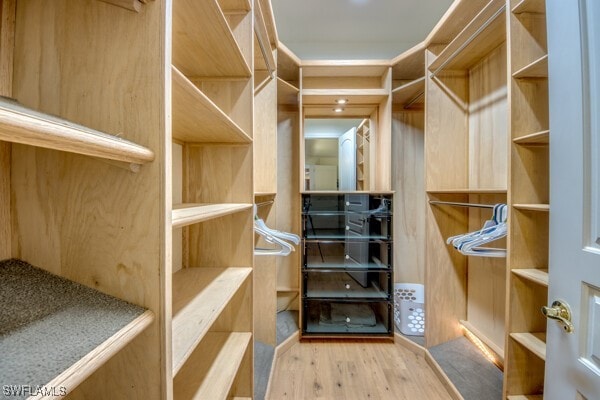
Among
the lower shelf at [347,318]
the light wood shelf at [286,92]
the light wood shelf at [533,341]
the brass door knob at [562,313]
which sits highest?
the light wood shelf at [286,92]

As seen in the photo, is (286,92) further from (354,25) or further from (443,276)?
(443,276)

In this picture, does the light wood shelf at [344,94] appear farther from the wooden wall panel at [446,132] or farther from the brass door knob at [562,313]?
the brass door knob at [562,313]

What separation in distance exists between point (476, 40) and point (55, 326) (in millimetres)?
2164

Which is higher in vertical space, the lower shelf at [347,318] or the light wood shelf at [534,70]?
the light wood shelf at [534,70]

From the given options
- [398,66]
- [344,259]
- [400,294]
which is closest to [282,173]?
[344,259]

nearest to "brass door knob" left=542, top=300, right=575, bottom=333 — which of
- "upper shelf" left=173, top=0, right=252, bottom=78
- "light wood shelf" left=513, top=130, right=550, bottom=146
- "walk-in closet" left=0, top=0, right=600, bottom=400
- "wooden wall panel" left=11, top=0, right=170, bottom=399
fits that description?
"walk-in closet" left=0, top=0, right=600, bottom=400

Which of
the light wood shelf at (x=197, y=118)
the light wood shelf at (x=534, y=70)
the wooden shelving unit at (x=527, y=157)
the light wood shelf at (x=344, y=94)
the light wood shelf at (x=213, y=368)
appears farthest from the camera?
the light wood shelf at (x=344, y=94)

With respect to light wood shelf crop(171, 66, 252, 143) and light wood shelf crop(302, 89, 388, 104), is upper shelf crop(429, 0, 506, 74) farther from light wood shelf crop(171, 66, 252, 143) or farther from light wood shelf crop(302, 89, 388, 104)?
light wood shelf crop(171, 66, 252, 143)

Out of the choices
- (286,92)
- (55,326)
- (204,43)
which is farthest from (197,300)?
(286,92)

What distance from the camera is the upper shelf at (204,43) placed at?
0.82 meters

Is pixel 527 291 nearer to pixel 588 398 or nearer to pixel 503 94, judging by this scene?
pixel 588 398

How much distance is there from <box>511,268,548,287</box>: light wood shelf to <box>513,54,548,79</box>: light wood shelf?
853 millimetres

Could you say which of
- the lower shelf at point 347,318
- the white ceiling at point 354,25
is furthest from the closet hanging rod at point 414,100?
the lower shelf at point 347,318

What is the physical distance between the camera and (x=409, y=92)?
2107mm
